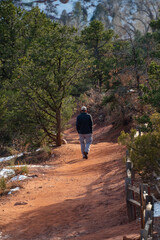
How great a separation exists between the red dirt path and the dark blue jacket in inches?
52.0

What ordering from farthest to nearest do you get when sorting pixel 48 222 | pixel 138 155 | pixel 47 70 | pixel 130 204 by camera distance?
pixel 47 70 → pixel 138 155 → pixel 48 222 → pixel 130 204

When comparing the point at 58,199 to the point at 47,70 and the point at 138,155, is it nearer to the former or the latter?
the point at 138,155

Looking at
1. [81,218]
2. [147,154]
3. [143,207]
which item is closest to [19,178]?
[81,218]

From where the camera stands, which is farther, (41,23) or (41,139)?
(41,23)

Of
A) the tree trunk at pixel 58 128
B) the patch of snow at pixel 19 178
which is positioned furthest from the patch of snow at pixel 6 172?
the tree trunk at pixel 58 128

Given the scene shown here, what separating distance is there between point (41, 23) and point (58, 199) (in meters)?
19.3

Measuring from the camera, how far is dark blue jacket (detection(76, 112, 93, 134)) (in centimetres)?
1225

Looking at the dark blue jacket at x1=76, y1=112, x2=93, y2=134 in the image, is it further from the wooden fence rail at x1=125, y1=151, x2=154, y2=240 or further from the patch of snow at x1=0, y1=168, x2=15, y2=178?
the wooden fence rail at x1=125, y1=151, x2=154, y2=240

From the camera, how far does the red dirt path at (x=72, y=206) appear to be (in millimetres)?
6039

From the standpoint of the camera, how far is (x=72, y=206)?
7492mm

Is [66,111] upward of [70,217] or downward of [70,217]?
upward

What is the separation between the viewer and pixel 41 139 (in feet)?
53.4

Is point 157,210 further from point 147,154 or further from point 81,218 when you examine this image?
point 81,218

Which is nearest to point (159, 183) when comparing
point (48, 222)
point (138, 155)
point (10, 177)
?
point (138, 155)
